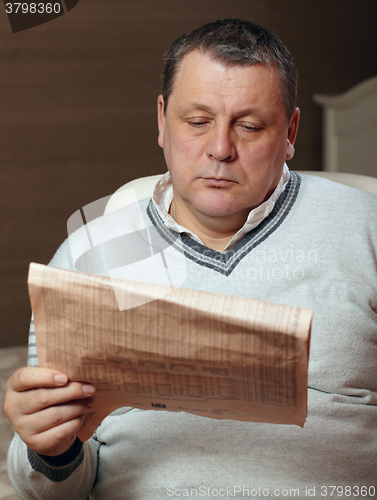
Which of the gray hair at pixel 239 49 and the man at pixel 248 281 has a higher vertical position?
the gray hair at pixel 239 49

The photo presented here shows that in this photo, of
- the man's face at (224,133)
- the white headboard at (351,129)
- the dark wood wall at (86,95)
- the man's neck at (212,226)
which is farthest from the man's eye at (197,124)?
the white headboard at (351,129)

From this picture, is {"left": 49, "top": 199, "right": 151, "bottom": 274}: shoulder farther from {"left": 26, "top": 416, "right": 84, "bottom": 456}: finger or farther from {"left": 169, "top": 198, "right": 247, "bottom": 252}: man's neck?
{"left": 26, "top": 416, "right": 84, "bottom": 456}: finger

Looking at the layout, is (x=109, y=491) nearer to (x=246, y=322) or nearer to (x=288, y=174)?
(x=246, y=322)

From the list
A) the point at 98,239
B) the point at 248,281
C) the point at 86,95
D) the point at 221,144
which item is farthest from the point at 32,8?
the point at 248,281

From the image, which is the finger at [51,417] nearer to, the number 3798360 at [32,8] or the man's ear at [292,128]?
the man's ear at [292,128]

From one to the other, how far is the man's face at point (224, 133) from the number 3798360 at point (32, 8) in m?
1.60

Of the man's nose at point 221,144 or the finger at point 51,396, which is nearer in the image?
the finger at point 51,396

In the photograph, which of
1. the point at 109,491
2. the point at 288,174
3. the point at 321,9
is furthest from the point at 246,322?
the point at 321,9

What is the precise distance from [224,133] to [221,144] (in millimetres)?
23

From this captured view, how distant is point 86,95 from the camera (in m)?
2.31

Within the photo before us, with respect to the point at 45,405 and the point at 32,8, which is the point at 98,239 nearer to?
the point at 45,405

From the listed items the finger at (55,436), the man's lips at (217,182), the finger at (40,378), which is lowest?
the finger at (55,436)

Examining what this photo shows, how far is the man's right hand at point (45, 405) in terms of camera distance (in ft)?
1.96

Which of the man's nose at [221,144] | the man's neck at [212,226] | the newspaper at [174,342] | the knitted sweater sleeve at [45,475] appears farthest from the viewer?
the man's neck at [212,226]
